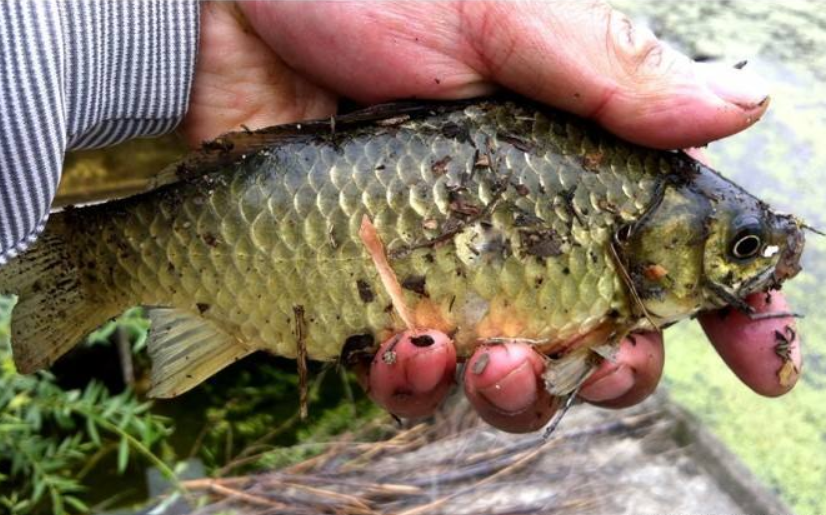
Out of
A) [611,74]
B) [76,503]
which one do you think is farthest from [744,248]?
[76,503]

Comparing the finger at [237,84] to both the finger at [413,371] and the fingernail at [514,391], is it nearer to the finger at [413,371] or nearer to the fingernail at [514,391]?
the finger at [413,371]

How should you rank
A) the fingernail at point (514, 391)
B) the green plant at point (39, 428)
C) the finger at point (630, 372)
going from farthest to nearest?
the green plant at point (39, 428)
the finger at point (630, 372)
the fingernail at point (514, 391)

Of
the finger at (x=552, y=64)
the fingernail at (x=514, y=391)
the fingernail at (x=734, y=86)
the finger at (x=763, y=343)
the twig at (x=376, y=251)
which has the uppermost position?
the fingernail at (x=734, y=86)

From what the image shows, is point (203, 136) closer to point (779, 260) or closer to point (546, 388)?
point (546, 388)

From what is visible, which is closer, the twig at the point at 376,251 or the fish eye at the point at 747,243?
the twig at the point at 376,251

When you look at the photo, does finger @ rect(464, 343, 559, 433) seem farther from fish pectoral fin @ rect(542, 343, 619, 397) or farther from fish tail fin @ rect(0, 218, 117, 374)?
fish tail fin @ rect(0, 218, 117, 374)

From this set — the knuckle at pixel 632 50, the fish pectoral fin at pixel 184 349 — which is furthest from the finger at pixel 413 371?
the knuckle at pixel 632 50

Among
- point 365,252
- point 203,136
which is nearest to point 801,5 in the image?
point 203,136

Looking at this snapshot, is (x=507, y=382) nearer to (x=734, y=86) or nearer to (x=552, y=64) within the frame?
(x=552, y=64)
